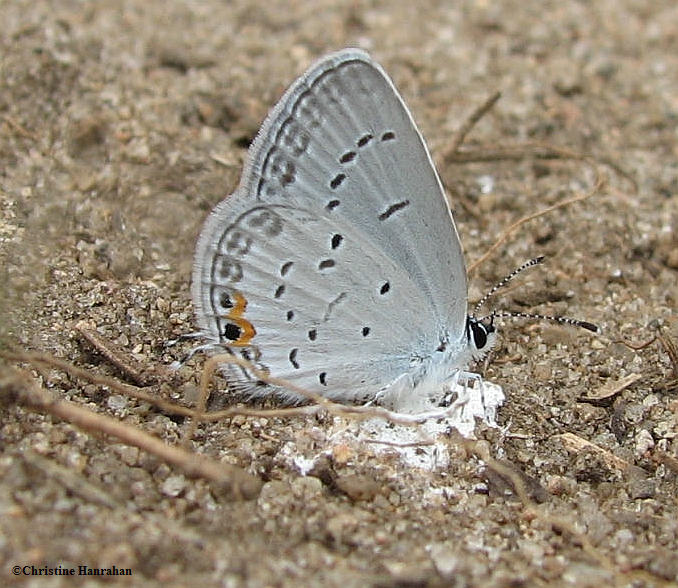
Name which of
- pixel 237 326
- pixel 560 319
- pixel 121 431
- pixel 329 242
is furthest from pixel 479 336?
pixel 121 431

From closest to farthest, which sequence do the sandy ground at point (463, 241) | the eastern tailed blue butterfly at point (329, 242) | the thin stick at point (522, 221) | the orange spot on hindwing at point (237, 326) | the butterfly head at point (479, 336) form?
1. the sandy ground at point (463, 241)
2. the eastern tailed blue butterfly at point (329, 242)
3. the orange spot on hindwing at point (237, 326)
4. the butterfly head at point (479, 336)
5. the thin stick at point (522, 221)

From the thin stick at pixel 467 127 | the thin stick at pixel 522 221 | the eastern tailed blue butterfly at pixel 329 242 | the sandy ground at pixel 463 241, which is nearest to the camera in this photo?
the sandy ground at pixel 463 241

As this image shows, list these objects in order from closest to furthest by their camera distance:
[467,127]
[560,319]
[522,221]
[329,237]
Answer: [329,237] < [560,319] < [522,221] < [467,127]

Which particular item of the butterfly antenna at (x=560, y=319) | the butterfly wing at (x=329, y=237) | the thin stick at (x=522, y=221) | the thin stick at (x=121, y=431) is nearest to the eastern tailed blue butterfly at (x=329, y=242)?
the butterfly wing at (x=329, y=237)

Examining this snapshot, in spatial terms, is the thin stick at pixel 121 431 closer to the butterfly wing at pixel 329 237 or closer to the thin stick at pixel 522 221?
the butterfly wing at pixel 329 237

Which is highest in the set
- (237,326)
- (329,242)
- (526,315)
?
(329,242)

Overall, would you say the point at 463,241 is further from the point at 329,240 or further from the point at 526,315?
the point at 329,240

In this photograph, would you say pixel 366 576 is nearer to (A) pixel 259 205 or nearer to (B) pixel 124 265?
(A) pixel 259 205

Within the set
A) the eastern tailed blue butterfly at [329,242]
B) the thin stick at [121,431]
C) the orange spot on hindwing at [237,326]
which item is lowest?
the thin stick at [121,431]
